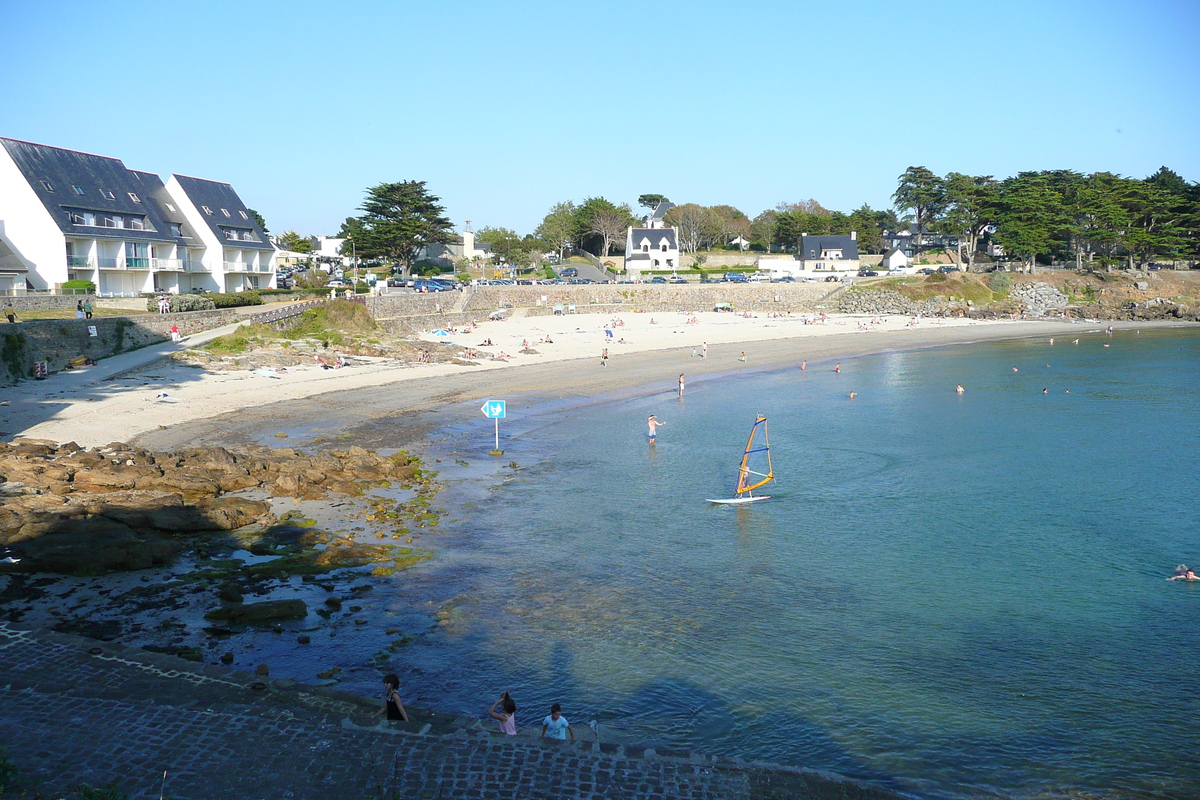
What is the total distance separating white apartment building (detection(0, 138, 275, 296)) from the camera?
53.8 m

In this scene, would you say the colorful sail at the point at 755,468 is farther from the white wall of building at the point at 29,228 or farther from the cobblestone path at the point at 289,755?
the white wall of building at the point at 29,228

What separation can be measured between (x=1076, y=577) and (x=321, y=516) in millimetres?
19261

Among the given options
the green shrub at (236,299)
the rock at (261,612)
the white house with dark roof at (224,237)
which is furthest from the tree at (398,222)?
the rock at (261,612)

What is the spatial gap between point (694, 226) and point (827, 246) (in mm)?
21641

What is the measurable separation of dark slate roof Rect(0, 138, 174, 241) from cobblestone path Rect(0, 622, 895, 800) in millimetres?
53399

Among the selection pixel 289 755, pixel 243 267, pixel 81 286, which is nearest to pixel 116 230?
pixel 81 286

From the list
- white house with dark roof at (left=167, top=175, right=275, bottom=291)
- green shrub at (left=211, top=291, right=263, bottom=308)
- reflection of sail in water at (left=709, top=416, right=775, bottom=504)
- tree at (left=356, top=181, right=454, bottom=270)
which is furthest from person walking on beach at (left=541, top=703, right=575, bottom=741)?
tree at (left=356, top=181, right=454, bottom=270)

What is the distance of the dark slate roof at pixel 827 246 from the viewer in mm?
121062

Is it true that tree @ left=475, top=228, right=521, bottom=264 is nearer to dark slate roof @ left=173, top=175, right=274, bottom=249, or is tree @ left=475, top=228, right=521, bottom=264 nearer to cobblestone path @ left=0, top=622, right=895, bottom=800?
dark slate roof @ left=173, top=175, right=274, bottom=249

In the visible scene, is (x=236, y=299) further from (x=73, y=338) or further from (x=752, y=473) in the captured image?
(x=752, y=473)

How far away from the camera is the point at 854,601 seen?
719 inches

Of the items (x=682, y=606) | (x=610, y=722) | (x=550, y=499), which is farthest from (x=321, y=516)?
(x=610, y=722)

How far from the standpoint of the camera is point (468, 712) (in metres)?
13.1

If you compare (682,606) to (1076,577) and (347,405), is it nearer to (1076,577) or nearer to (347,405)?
(1076,577)
